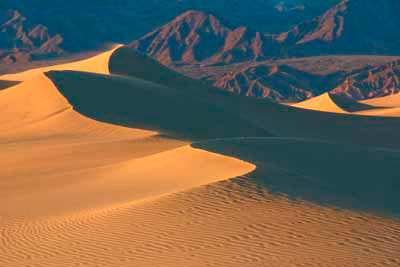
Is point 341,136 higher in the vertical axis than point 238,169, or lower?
lower

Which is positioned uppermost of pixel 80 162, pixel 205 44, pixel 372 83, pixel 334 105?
pixel 80 162

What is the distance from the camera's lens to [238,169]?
16516mm

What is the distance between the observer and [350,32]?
558ft

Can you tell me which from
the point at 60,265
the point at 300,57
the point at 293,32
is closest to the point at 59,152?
the point at 60,265

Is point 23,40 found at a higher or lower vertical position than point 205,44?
lower

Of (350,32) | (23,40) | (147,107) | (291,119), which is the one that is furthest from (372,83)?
(147,107)

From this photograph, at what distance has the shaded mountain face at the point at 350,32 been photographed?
161250 millimetres

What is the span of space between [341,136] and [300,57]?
372 feet

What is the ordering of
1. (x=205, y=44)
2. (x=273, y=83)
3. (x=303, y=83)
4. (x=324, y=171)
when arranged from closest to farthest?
(x=324, y=171)
(x=273, y=83)
(x=303, y=83)
(x=205, y=44)

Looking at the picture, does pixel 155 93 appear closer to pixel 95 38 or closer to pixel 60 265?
pixel 60 265

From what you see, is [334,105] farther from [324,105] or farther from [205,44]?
[205,44]

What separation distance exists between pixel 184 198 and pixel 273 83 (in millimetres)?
90819

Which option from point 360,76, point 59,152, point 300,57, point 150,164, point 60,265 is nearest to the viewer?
point 60,265

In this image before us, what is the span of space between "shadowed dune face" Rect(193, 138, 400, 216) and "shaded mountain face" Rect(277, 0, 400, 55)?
131375 mm
